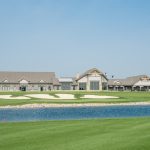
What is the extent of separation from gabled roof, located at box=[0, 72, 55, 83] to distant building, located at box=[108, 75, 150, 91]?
2743 centimetres

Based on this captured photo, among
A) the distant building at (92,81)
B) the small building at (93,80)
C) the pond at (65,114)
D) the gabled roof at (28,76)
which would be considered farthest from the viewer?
the gabled roof at (28,76)

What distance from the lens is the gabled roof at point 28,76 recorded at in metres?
125

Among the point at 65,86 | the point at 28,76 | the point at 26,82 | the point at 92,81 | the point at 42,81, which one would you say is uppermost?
the point at 28,76

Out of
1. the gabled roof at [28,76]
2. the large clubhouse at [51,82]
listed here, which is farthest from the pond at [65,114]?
the gabled roof at [28,76]

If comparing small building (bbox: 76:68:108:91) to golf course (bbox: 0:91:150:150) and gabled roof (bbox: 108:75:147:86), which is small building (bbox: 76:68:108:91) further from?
golf course (bbox: 0:91:150:150)

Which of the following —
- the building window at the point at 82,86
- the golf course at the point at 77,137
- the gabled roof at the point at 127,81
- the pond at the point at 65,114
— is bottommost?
the pond at the point at 65,114

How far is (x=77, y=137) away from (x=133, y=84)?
374ft

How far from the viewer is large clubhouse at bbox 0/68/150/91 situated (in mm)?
122688

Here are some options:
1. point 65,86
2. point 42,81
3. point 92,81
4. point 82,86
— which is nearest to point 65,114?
point 92,81

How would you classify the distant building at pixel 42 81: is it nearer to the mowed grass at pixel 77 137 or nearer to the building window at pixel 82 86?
the building window at pixel 82 86

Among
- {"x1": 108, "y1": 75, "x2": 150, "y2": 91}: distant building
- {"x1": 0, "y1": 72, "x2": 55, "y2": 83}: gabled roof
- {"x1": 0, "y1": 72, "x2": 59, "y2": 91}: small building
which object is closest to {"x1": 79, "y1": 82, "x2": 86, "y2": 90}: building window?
{"x1": 0, "y1": 72, "x2": 59, "y2": 91}: small building

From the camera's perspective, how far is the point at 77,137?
64.3ft

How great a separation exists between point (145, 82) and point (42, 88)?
35.4m

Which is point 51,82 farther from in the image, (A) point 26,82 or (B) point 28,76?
(A) point 26,82
